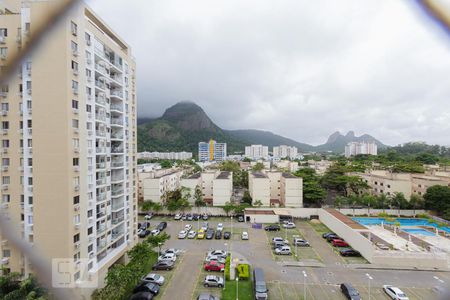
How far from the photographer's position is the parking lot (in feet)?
25.1

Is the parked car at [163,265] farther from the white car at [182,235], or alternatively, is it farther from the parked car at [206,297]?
the white car at [182,235]

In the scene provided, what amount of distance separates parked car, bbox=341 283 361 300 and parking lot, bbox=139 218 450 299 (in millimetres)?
187

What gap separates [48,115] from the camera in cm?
593

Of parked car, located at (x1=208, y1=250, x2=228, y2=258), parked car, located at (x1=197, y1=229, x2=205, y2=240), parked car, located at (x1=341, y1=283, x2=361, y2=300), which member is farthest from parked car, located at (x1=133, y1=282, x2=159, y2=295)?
parked car, located at (x1=341, y1=283, x2=361, y2=300)

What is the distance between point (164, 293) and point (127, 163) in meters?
4.61

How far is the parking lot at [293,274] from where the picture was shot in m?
7.65

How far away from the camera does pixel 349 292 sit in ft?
23.8

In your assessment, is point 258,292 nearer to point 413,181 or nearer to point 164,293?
point 164,293

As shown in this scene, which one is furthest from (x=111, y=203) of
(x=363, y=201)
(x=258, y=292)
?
(x=363, y=201)

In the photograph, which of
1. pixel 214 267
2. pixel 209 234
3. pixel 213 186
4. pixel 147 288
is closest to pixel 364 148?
pixel 213 186

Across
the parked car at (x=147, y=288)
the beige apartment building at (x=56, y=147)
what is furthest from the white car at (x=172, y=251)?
the beige apartment building at (x=56, y=147)

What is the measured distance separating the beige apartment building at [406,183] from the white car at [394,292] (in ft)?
44.0

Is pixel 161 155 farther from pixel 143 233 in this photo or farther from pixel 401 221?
pixel 401 221

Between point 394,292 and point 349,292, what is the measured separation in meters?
1.30
